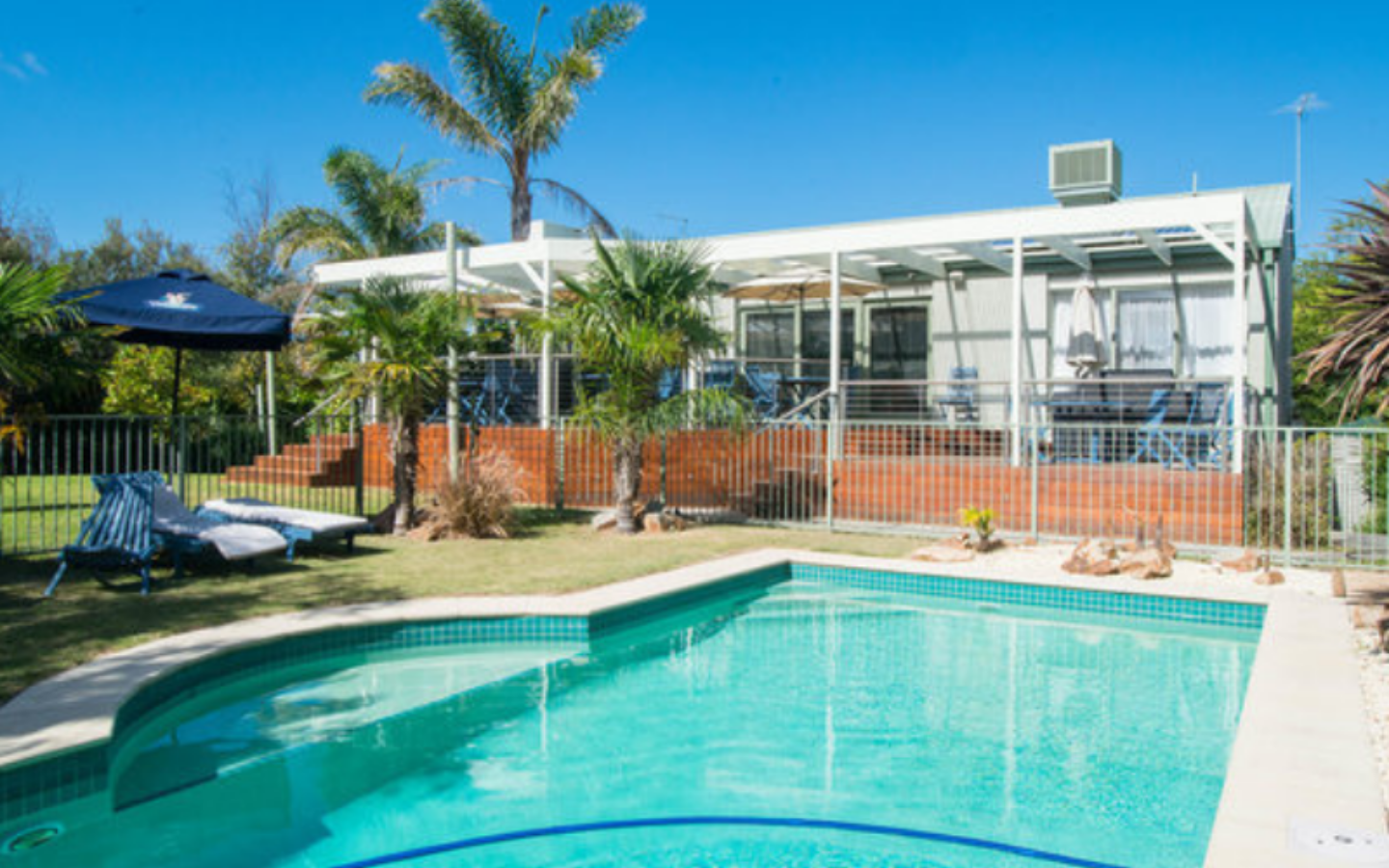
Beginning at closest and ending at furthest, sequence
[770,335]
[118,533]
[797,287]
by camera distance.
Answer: [118,533] < [797,287] < [770,335]

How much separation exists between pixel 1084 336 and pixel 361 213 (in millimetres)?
15202

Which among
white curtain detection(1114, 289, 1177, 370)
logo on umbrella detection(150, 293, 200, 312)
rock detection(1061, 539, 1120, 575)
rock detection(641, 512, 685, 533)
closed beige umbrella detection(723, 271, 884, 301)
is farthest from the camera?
closed beige umbrella detection(723, 271, 884, 301)

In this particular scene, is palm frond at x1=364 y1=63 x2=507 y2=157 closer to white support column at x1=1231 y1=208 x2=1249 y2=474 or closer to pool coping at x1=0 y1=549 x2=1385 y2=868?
pool coping at x1=0 y1=549 x2=1385 y2=868

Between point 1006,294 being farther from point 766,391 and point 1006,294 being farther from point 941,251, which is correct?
point 766,391

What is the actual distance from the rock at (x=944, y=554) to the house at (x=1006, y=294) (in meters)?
2.47

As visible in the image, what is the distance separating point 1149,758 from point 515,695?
3.73 meters

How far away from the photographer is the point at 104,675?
214 inches

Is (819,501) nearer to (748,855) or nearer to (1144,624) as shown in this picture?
(1144,624)

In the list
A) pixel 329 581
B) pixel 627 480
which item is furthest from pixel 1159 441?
pixel 329 581

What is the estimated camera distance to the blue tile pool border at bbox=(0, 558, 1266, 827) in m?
4.34

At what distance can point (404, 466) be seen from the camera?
11500mm

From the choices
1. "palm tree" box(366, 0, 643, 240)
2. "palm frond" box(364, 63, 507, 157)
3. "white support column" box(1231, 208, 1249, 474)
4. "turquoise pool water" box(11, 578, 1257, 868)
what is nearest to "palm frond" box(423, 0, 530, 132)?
"palm tree" box(366, 0, 643, 240)

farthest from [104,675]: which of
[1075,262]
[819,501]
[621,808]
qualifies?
[1075,262]

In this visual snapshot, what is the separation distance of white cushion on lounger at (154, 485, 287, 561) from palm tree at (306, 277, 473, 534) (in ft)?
7.47
